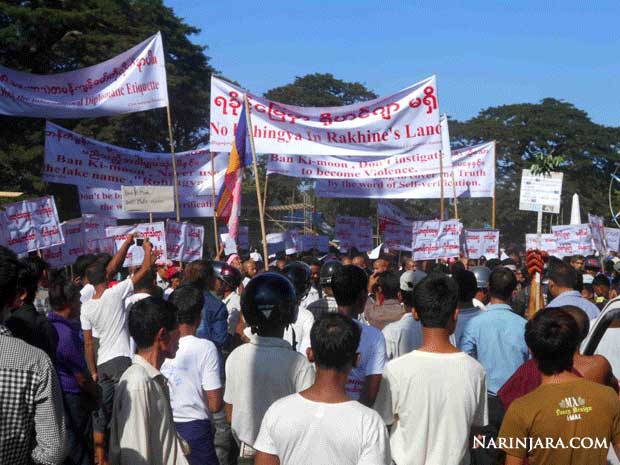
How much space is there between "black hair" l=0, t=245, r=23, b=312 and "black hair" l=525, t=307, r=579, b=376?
2.02 meters

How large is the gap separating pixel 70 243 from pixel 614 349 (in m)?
9.64

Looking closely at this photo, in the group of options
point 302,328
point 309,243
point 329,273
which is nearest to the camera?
point 302,328

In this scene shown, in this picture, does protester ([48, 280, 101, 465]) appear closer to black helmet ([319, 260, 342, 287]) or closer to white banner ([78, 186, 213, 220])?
black helmet ([319, 260, 342, 287])

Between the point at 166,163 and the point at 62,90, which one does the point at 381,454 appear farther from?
the point at 166,163

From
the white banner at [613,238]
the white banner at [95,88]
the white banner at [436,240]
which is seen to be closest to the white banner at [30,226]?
the white banner at [95,88]

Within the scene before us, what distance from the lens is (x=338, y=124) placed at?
13.6 m

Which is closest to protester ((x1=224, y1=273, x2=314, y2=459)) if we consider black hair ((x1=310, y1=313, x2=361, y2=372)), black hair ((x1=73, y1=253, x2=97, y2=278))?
black hair ((x1=310, y1=313, x2=361, y2=372))

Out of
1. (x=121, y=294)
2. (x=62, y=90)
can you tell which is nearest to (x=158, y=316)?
(x=121, y=294)

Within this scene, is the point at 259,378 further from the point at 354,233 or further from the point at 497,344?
the point at 354,233

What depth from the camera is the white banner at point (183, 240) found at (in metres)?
13.9

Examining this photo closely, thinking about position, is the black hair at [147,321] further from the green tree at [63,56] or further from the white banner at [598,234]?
the green tree at [63,56]

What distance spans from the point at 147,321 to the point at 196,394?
80 cm

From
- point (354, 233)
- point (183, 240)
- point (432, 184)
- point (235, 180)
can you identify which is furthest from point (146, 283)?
point (432, 184)

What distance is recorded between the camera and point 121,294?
23.9 feet
